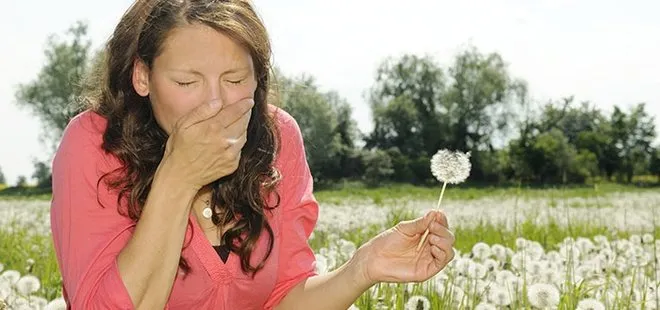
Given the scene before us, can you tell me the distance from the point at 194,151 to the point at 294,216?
92 cm

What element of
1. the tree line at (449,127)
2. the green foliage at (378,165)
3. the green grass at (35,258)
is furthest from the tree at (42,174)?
the green grass at (35,258)

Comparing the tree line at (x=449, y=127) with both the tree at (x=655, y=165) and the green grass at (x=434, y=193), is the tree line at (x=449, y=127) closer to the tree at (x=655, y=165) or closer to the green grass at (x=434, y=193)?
the tree at (x=655, y=165)

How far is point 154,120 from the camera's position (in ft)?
9.57

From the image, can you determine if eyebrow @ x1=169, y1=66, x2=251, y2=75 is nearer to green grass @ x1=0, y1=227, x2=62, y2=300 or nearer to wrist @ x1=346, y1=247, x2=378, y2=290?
wrist @ x1=346, y1=247, x2=378, y2=290

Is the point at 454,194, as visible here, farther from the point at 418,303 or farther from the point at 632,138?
the point at 632,138

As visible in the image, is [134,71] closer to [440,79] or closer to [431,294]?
[431,294]

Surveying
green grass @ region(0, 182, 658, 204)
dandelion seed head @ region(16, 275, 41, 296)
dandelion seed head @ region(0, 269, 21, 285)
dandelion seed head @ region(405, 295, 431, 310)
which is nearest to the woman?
dandelion seed head @ region(405, 295, 431, 310)

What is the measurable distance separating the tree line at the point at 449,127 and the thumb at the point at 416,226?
4717cm

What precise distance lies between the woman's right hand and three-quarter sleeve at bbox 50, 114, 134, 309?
1.24 feet

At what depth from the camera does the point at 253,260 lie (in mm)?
3078

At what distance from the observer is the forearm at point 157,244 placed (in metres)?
2.54

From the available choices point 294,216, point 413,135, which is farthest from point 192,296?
point 413,135

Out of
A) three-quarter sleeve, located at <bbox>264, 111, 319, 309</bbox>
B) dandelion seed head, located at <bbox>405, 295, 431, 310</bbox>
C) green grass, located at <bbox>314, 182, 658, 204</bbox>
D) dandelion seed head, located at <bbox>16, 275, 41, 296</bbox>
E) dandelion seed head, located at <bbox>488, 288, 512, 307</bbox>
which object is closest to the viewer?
three-quarter sleeve, located at <bbox>264, 111, 319, 309</bbox>

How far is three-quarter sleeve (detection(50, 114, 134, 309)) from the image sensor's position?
8.89 ft
